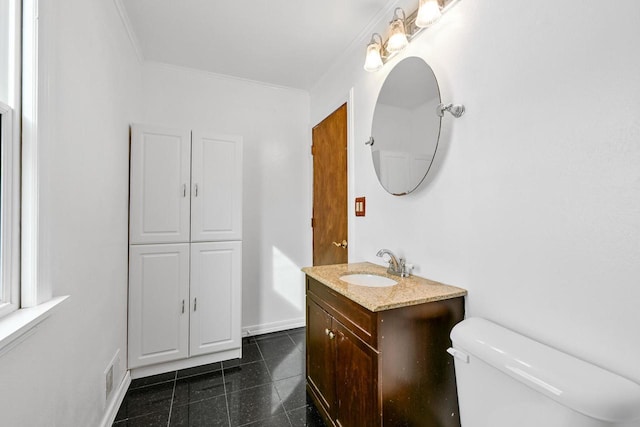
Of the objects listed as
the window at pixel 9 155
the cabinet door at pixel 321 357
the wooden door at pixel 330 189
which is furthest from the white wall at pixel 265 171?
the window at pixel 9 155

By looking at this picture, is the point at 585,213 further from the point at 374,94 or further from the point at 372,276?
the point at 374,94

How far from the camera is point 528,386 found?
78 cm

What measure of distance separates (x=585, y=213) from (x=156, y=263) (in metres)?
2.37

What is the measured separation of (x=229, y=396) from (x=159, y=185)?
153cm

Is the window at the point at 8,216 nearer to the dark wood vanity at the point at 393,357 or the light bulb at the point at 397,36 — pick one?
the dark wood vanity at the point at 393,357

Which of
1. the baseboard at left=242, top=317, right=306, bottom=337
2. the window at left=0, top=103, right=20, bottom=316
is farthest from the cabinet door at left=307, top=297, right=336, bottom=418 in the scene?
the window at left=0, top=103, right=20, bottom=316

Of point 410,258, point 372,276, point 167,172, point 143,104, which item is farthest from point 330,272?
point 143,104

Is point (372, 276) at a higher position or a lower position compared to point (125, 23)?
lower

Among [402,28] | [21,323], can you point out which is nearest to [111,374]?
[21,323]

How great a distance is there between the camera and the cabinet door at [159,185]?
199 cm

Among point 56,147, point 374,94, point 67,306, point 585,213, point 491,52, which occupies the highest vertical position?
point 374,94

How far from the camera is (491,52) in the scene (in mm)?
1149

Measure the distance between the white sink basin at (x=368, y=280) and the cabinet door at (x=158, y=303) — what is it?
129 centimetres

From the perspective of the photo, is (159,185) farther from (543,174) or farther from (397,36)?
(543,174)
